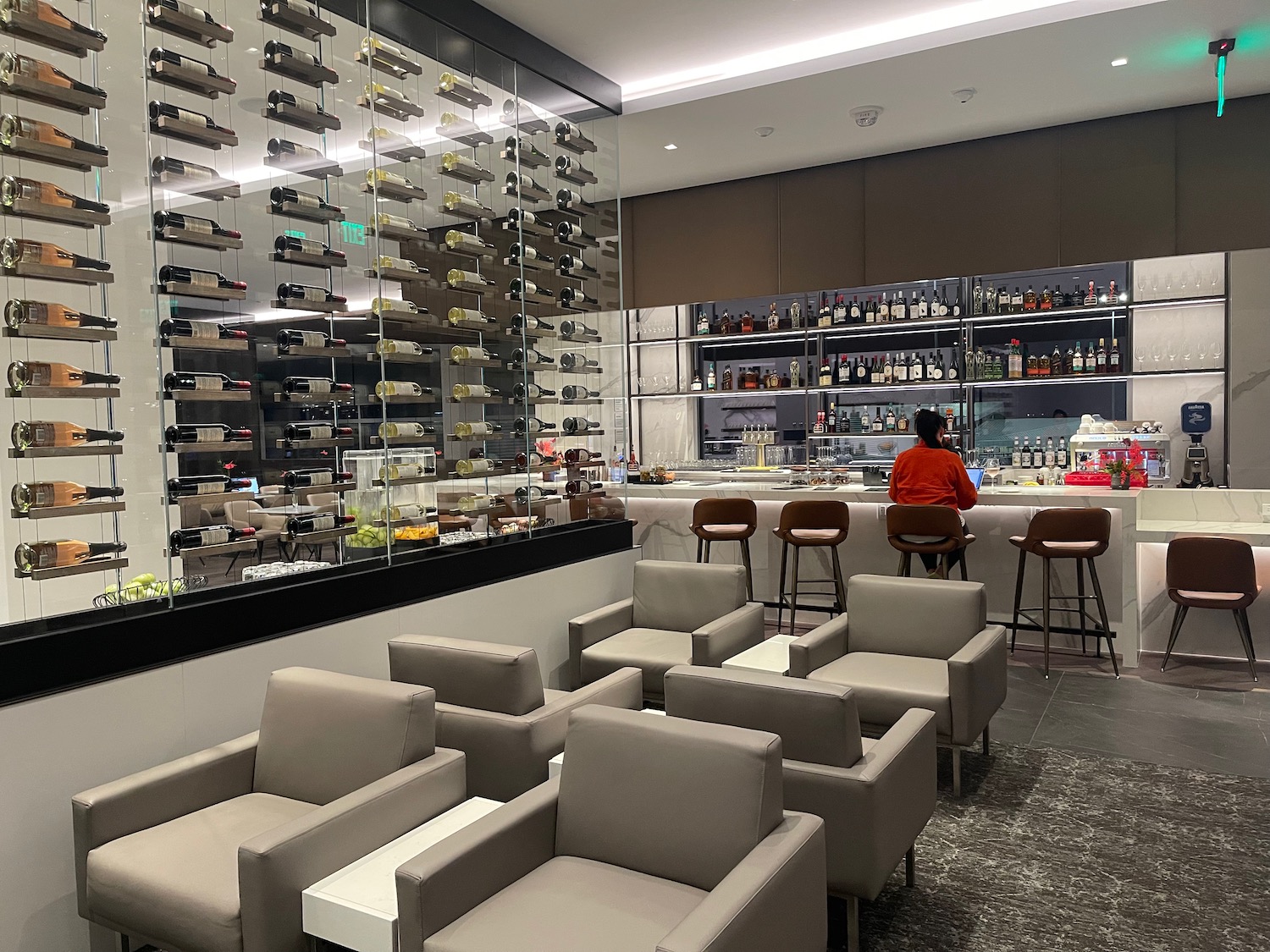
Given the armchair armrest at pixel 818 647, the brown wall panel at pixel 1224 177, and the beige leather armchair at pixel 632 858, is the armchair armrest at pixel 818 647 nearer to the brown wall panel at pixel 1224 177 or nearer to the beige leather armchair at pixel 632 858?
the beige leather armchair at pixel 632 858

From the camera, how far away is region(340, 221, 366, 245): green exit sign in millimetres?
4094

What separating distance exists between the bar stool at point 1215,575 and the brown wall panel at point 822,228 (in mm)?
3441

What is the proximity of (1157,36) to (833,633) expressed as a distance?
3.99 meters

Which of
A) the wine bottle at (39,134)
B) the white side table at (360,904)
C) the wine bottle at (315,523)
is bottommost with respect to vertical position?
the white side table at (360,904)

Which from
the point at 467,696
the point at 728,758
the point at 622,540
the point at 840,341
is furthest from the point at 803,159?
the point at 728,758

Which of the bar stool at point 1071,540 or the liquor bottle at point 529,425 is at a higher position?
the liquor bottle at point 529,425

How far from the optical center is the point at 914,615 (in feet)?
14.6

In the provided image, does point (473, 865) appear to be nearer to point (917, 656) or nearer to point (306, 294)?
point (306, 294)

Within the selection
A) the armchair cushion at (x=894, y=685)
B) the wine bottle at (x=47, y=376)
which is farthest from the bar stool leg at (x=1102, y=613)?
the wine bottle at (x=47, y=376)

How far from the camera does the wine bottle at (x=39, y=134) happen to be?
9.53 feet

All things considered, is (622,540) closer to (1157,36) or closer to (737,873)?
(737,873)

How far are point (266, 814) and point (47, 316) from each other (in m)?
1.80

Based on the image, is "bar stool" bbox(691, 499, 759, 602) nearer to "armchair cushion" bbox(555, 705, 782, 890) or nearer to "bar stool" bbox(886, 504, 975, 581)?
"bar stool" bbox(886, 504, 975, 581)

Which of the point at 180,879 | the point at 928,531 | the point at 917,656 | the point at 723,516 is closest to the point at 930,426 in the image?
the point at 928,531
